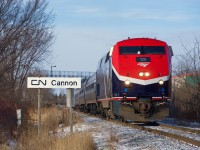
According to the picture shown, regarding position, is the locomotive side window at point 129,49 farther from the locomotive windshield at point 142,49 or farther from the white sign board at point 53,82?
the white sign board at point 53,82

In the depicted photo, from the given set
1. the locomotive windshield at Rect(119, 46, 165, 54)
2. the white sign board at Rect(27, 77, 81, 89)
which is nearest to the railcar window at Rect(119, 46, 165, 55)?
the locomotive windshield at Rect(119, 46, 165, 54)

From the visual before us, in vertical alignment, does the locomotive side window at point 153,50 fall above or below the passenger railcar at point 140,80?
above

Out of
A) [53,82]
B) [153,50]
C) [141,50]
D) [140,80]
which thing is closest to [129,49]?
[141,50]

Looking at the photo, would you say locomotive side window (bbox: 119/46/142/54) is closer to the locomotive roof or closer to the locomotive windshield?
the locomotive windshield

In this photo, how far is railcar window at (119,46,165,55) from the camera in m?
20.1

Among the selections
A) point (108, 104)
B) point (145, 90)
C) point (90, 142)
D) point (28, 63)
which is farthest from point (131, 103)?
point (28, 63)

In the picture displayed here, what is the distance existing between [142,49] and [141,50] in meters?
0.07

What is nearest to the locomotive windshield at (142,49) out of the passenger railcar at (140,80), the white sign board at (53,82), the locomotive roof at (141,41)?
the passenger railcar at (140,80)

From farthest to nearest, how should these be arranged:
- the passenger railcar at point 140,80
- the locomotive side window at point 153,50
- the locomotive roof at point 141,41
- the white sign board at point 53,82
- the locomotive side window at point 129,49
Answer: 1. the locomotive roof at point 141,41
2. the locomotive side window at point 153,50
3. the locomotive side window at point 129,49
4. the passenger railcar at point 140,80
5. the white sign board at point 53,82

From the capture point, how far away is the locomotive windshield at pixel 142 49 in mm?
20141

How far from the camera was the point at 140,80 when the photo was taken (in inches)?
773

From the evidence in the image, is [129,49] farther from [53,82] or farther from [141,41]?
[53,82]

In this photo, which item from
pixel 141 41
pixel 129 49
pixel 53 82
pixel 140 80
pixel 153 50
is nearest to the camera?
pixel 53 82

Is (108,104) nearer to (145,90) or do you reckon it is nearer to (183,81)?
(145,90)
